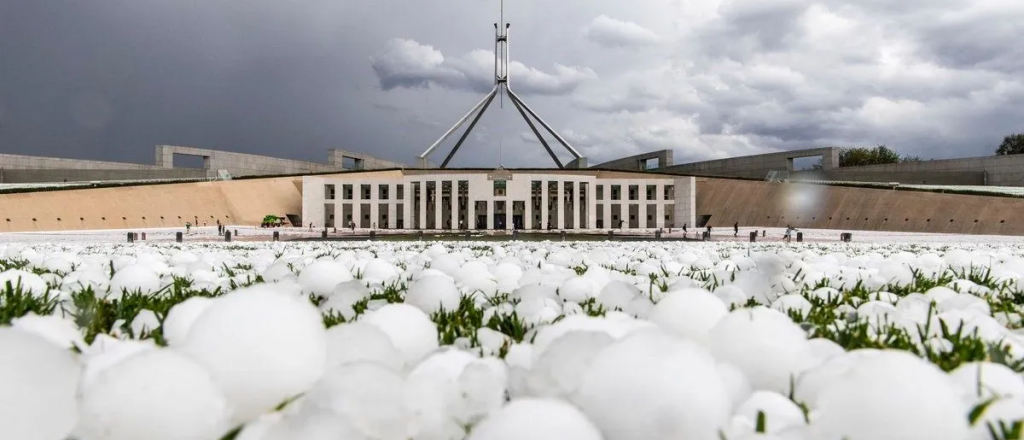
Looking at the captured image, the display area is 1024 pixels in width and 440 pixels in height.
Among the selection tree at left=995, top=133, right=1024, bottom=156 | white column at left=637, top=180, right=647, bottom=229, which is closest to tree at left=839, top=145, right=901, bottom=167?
tree at left=995, top=133, right=1024, bottom=156

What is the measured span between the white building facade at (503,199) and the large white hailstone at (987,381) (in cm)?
4685

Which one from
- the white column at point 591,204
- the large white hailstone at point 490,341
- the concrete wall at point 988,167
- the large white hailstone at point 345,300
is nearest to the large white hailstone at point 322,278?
the large white hailstone at point 345,300

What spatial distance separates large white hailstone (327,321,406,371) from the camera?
1.22 meters

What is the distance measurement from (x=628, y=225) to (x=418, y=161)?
95.9 ft

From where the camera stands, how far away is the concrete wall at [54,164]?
51.0 m

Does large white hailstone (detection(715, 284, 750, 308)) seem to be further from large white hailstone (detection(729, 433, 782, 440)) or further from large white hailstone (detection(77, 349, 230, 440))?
large white hailstone (detection(77, 349, 230, 440))

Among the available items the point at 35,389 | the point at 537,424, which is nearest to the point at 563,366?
the point at 537,424

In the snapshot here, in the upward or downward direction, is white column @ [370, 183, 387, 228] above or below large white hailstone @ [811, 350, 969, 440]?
above

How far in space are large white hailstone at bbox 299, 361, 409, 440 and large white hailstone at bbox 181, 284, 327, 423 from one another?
114 millimetres

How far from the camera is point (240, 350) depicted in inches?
40.4

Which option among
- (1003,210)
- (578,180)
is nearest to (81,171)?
(578,180)

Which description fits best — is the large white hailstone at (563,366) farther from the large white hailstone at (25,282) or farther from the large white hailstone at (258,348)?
the large white hailstone at (25,282)

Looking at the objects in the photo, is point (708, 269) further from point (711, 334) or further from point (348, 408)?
point (348, 408)

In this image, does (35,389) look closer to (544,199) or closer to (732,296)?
(732,296)
